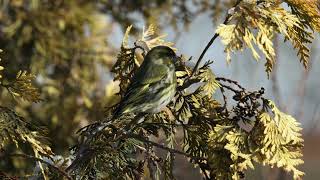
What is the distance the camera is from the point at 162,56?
954 mm

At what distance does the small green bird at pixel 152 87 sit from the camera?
90 cm

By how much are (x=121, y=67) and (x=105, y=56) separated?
1.31 metres

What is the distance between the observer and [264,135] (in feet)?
2.73

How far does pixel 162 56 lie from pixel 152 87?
0.06 m

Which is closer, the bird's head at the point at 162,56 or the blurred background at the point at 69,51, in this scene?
the bird's head at the point at 162,56

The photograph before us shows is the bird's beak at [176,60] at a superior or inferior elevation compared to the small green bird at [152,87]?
superior

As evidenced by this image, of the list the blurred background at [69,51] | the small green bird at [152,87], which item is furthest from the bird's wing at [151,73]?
the blurred background at [69,51]

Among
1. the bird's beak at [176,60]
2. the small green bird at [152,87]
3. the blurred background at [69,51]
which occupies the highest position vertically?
the blurred background at [69,51]

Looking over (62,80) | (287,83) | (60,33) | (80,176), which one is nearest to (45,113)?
(62,80)

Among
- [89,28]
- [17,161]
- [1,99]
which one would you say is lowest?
[17,161]

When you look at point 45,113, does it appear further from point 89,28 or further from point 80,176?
point 80,176

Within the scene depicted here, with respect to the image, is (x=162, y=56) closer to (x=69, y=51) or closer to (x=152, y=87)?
(x=152, y=87)

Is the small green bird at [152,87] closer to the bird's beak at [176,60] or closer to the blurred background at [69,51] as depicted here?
the bird's beak at [176,60]

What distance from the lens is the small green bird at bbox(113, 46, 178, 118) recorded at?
2.96 feet
